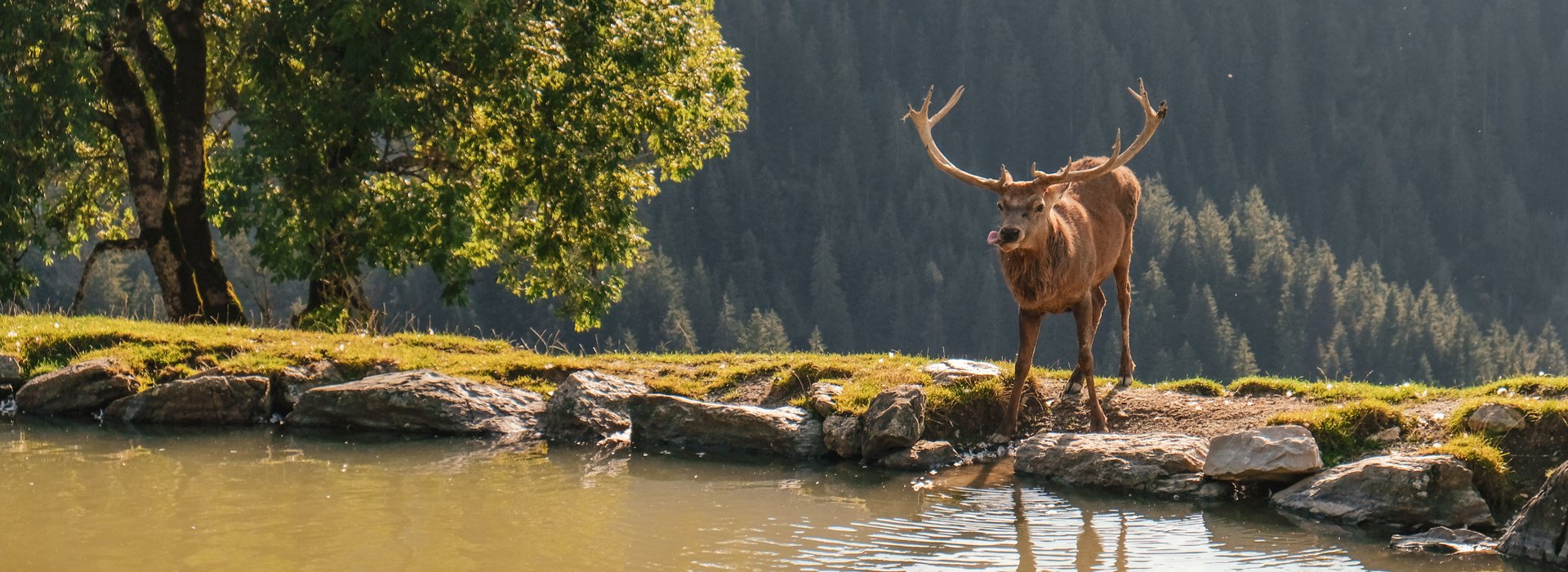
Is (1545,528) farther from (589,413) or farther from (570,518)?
(589,413)

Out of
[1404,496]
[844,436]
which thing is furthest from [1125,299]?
[1404,496]

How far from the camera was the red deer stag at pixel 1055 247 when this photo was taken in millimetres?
12359

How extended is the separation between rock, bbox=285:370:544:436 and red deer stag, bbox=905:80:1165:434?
178 inches

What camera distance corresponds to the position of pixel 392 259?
19.1 meters

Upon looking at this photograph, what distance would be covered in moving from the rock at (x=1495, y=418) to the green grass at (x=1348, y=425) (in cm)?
48

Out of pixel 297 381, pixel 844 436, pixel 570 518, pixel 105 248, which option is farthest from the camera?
pixel 105 248

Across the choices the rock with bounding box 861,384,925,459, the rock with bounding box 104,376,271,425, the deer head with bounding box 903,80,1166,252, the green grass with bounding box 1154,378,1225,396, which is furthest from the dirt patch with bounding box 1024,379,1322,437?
the rock with bounding box 104,376,271,425

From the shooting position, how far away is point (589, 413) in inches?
534

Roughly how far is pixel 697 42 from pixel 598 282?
12.5 feet

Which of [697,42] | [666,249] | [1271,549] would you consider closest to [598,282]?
[697,42]

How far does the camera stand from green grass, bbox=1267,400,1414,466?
11211 mm

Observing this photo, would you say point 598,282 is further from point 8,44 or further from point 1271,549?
point 1271,549

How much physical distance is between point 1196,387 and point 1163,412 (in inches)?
39.7

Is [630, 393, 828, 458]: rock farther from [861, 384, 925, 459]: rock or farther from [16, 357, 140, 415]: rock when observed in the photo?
[16, 357, 140, 415]: rock
